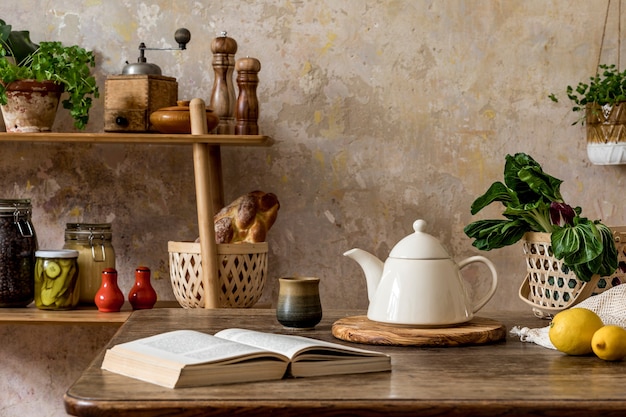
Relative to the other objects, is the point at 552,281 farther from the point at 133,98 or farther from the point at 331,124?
the point at 133,98

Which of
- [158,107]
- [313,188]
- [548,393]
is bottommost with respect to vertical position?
[548,393]

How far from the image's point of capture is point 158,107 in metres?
2.22

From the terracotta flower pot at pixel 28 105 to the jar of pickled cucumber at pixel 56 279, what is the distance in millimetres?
321

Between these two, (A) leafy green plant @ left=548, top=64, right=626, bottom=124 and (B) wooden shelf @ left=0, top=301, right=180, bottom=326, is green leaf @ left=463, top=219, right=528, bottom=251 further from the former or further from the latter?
(B) wooden shelf @ left=0, top=301, right=180, bottom=326

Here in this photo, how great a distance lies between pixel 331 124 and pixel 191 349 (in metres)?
1.27

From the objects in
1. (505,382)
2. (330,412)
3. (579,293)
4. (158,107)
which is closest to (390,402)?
(330,412)

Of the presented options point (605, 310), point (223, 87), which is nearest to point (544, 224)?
point (605, 310)

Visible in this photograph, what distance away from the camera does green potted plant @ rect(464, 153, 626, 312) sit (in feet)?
5.73

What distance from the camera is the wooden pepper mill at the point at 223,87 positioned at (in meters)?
2.26

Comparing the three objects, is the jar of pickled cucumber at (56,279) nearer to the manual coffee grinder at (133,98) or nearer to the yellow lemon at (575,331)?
the manual coffee grinder at (133,98)

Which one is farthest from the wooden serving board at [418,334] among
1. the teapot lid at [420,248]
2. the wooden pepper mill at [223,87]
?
the wooden pepper mill at [223,87]

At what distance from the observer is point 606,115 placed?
2338mm

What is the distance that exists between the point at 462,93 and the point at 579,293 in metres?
0.84

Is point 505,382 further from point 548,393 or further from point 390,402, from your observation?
point 390,402
